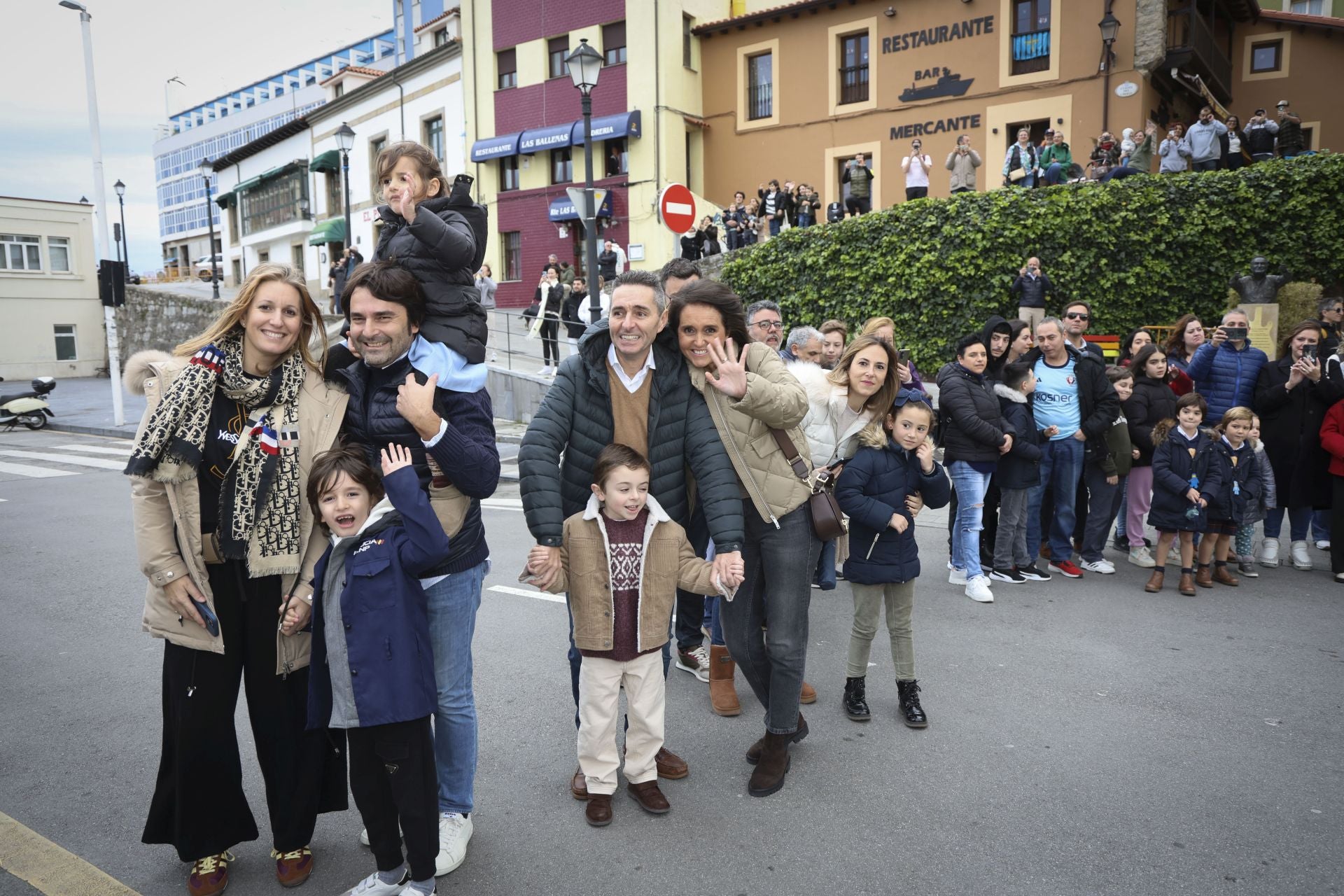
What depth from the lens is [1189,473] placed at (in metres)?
6.48

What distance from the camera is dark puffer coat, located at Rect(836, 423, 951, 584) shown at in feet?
13.7

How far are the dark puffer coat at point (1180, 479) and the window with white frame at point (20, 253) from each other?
150 feet

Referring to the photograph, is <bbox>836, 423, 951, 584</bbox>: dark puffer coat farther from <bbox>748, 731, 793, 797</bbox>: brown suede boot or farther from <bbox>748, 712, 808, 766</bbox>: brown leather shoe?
<bbox>748, 731, 793, 797</bbox>: brown suede boot

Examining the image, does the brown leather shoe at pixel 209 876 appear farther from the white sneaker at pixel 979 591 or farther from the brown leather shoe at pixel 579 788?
the white sneaker at pixel 979 591

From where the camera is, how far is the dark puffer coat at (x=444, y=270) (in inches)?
113

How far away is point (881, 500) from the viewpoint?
14.0 ft

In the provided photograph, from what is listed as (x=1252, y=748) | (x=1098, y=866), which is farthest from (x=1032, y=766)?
(x=1252, y=748)

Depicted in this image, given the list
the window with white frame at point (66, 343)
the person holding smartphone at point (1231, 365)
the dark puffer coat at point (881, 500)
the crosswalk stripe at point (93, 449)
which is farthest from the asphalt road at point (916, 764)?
the window with white frame at point (66, 343)

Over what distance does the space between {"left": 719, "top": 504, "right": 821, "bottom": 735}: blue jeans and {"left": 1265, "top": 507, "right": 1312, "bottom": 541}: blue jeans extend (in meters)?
5.38

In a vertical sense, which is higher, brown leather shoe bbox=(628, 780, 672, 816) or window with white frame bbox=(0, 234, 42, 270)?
window with white frame bbox=(0, 234, 42, 270)

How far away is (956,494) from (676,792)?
154 inches

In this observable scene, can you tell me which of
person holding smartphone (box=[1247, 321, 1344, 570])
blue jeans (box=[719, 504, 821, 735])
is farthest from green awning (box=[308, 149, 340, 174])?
blue jeans (box=[719, 504, 821, 735])

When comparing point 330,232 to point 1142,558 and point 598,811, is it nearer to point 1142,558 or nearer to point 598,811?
point 1142,558

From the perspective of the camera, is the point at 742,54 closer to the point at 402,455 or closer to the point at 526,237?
the point at 526,237
